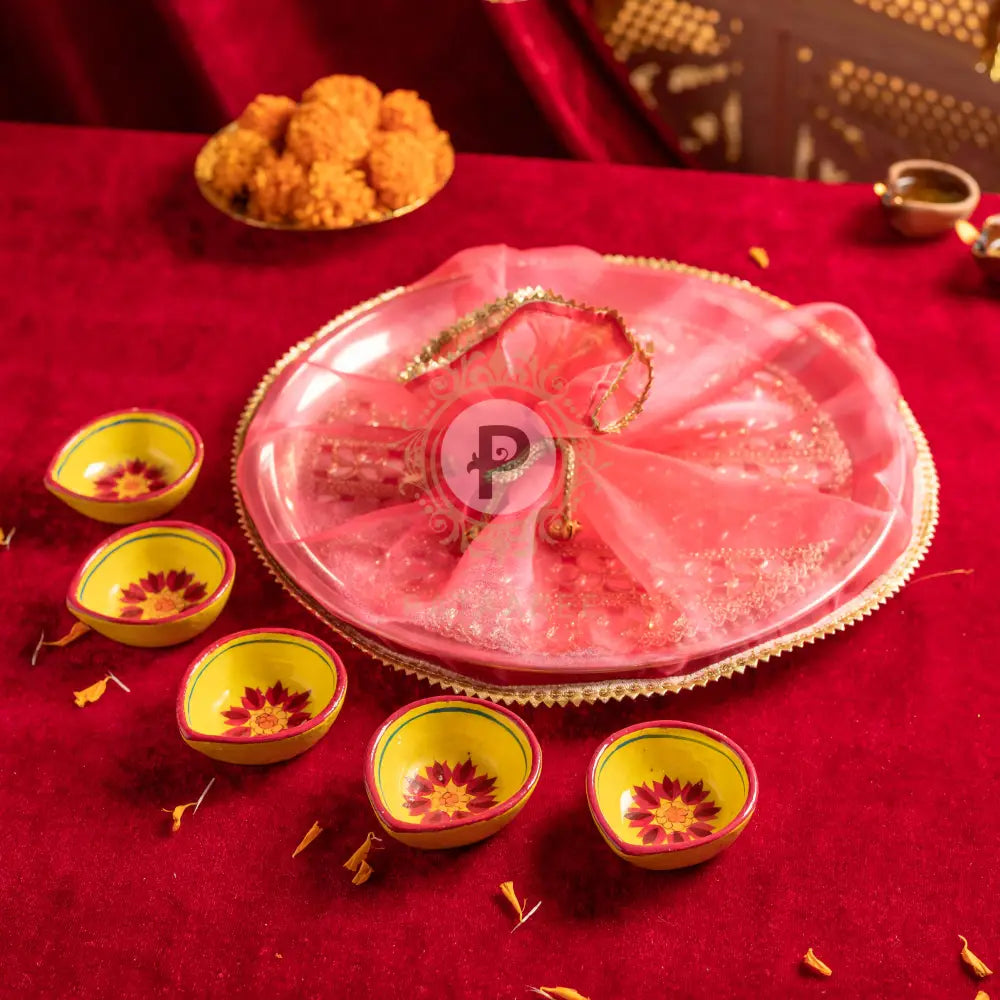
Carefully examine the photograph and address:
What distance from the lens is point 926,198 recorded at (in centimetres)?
117

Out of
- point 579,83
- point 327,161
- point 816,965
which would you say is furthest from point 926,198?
point 816,965

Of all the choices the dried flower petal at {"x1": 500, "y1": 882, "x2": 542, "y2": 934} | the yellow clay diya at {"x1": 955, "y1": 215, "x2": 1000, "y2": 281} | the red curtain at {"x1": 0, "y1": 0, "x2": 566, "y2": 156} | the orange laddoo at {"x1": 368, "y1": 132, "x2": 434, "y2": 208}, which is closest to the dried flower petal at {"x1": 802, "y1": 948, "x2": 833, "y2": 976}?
the dried flower petal at {"x1": 500, "y1": 882, "x2": 542, "y2": 934}

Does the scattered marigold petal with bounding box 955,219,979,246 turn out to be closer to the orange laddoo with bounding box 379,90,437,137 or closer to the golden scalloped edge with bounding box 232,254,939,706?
the golden scalloped edge with bounding box 232,254,939,706

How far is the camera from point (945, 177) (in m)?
1.18

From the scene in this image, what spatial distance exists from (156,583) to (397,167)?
0.55 m

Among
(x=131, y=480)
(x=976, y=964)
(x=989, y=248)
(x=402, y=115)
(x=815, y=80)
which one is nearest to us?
(x=976, y=964)

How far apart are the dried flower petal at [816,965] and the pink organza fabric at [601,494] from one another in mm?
189

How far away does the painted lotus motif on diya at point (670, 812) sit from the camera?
2.21 feet

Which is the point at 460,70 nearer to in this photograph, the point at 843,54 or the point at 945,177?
the point at 843,54

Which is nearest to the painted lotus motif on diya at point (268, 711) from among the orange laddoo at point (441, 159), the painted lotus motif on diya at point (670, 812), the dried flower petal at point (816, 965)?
the painted lotus motif on diya at point (670, 812)

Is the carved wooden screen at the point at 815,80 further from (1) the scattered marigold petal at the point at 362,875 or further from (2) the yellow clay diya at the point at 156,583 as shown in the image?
(1) the scattered marigold petal at the point at 362,875

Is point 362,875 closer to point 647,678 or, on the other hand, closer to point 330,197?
point 647,678

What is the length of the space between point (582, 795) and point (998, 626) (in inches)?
13.1

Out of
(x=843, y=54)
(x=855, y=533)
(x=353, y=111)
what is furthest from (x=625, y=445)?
(x=843, y=54)
